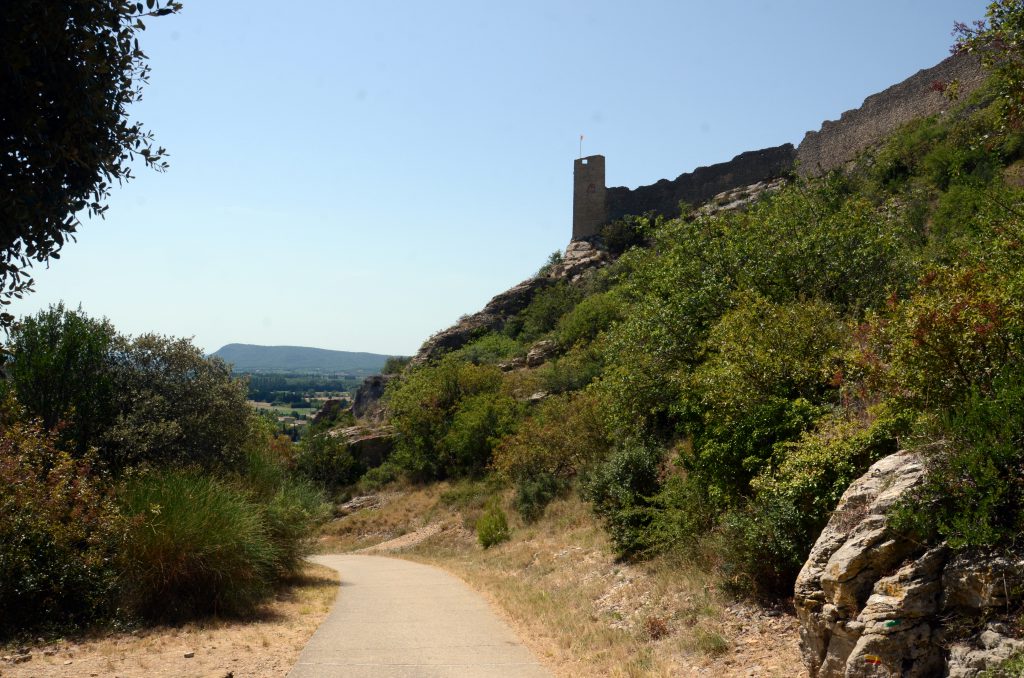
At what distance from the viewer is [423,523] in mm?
33969

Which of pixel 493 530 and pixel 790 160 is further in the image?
pixel 790 160

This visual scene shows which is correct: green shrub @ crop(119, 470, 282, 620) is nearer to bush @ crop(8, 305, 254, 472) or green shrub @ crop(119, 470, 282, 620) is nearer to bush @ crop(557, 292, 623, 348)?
bush @ crop(8, 305, 254, 472)

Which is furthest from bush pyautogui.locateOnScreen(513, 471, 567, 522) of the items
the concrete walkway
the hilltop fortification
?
the hilltop fortification

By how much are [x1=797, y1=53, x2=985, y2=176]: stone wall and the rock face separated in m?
32.0

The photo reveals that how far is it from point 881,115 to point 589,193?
876 inches

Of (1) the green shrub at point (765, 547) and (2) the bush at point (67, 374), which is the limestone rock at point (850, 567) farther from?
(2) the bush at point (67, 374)

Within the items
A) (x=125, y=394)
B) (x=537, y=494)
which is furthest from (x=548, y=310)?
(x=125, y=394)

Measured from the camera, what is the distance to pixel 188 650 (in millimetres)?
9336

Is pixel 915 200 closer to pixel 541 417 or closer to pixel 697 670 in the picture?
pixel 541 417

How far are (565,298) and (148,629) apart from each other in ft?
136

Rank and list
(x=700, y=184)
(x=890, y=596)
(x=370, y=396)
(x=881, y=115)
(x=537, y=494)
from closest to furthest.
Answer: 1. (x=890, y=596)
2. (x=537, y=494)
3. (x=881, y=115)
4. (x=700, y=184)
5. (x=370, y=396)

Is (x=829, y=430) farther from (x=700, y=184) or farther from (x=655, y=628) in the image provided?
A: (x=700, y=184)

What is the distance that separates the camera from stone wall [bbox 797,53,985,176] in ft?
109

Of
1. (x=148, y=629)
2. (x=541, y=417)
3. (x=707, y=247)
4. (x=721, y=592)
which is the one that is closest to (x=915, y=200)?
(x=707, y=247)
